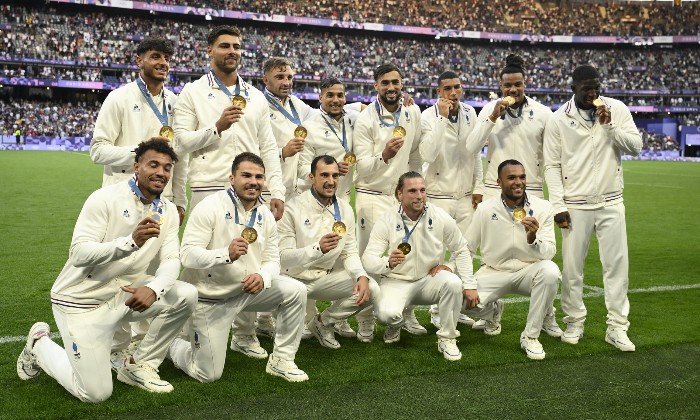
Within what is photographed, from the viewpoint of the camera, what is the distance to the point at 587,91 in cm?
657

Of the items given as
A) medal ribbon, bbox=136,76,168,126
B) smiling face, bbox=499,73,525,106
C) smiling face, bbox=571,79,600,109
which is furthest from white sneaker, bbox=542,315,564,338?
medal ribbon, bbox=136,76,168,126

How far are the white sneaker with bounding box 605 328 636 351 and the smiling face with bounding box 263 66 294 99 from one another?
3.93 meters

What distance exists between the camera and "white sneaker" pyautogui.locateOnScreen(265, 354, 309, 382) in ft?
17.7

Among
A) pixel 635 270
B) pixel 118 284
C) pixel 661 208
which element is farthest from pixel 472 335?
pixel 661 208

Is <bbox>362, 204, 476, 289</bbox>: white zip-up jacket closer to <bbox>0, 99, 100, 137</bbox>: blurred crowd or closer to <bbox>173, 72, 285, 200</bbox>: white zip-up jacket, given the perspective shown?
<bbox>173, 72, 285, 200</bbox>: white zip-up jacket

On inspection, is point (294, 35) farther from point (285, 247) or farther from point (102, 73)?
point (285, 247)

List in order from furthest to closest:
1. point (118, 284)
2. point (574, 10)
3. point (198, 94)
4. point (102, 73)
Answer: point (574, 10) < point (102, 73) < point (198, 94) < point (118, 284)

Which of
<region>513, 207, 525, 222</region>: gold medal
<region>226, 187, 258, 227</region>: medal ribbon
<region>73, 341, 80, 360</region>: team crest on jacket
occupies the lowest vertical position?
<region>73, 341, 80, 360</region>: team crest on jacket

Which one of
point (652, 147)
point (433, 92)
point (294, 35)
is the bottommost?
point (652, 147)

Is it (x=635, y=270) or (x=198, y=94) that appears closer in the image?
(x=198, y=94)

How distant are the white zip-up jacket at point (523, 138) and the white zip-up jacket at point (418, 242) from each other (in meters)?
1.14

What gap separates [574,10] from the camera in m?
68.7

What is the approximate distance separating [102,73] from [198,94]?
49877mm

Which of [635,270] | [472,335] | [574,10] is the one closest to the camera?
[472,335]
